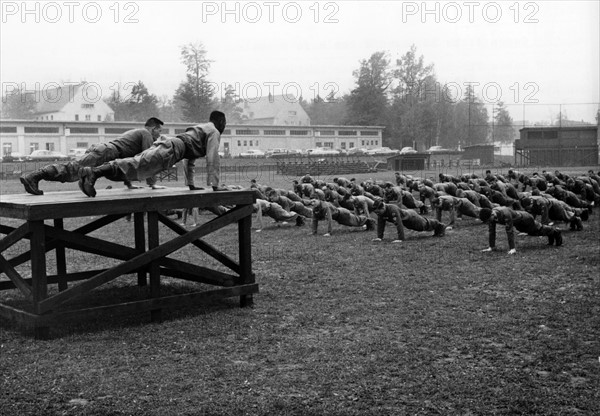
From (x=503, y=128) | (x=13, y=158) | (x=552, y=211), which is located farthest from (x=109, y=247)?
(x=503, y=128)

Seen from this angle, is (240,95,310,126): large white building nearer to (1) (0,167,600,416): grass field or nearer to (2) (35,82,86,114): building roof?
(2) (35,82,86,114): building roof

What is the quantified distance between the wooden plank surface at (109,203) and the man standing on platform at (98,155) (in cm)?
30

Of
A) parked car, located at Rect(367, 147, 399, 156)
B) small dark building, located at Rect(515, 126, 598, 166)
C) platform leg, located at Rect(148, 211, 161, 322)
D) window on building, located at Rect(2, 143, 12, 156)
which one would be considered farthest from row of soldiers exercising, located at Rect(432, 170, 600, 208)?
window on building, located at Rect(2, 143, 12, 156)

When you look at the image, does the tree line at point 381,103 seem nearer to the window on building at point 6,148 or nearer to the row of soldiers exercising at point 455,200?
the window on building at point 6,148

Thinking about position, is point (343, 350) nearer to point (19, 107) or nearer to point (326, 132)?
point (326, 132)

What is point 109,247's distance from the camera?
9375mm

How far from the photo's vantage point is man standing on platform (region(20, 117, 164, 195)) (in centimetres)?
994

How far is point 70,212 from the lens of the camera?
8.44 metres

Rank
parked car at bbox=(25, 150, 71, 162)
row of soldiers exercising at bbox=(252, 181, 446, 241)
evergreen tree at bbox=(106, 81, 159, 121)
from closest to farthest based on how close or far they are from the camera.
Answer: row of soldiers exercising at bbox=(252, 181, 446, 241) < parked car at bbox=(25, 150, 71, 162) < evergreen tree at bbox=(106, 81, 159, 121)

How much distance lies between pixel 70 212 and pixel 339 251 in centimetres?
801

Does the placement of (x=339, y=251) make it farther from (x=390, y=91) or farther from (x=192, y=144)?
(x=390, y=91)

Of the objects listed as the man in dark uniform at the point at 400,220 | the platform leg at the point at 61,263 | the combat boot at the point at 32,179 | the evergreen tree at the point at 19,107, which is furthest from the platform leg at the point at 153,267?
the evergreen tree at the point at 19,107

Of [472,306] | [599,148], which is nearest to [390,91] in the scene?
[599,148]

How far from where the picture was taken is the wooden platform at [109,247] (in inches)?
328
